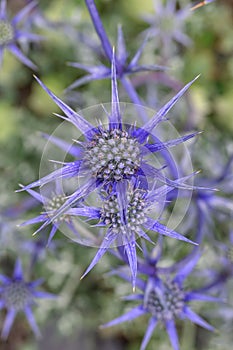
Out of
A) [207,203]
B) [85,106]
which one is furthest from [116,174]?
[85,106]

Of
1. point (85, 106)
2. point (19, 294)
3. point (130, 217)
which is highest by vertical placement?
point (130, 217)

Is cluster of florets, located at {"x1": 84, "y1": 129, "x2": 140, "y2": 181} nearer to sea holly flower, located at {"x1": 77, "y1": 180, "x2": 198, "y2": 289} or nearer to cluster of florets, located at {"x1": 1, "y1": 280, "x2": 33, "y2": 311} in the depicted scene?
sea holly flower, located at {"x1": 77, "y1": 180, "x2": 198, "y2": 289}

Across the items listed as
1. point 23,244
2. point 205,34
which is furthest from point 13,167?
point 205,34

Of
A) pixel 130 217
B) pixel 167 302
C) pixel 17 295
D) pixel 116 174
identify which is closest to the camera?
pixel 116 174

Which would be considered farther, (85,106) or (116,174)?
(85,106)

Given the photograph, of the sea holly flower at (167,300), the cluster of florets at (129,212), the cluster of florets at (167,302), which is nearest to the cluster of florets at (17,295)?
the sea holly flower at (167,300)

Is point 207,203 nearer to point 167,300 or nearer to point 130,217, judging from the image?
point 167,300

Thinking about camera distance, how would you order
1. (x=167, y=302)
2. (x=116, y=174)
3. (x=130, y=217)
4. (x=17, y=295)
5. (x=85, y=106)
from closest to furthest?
(x=116, y=174) < (x=130, y=217) < (x=167, y=302) < (x=17, y=295) < (x=85, y=106)

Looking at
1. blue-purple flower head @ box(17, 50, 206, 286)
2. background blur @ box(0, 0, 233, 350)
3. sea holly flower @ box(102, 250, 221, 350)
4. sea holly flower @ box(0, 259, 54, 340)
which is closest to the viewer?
blue-purple flower head @ box(17, 50, 206, 286)

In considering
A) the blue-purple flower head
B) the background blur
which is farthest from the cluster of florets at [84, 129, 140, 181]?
the background blur
